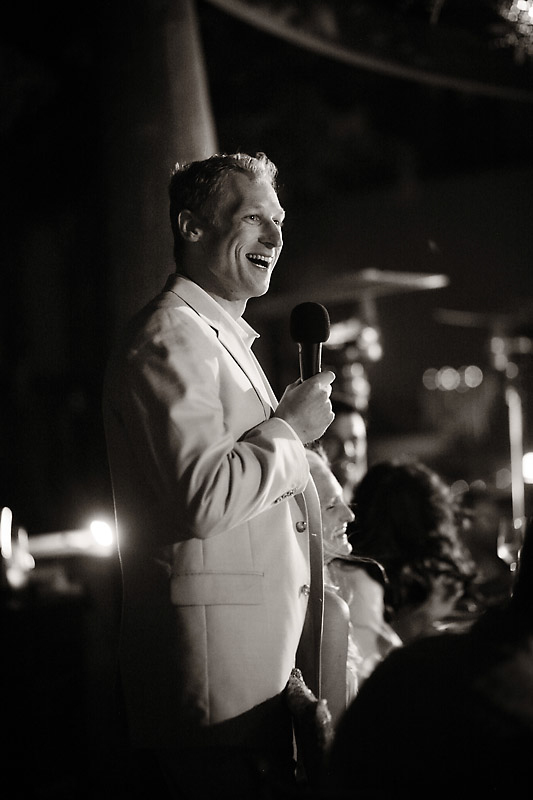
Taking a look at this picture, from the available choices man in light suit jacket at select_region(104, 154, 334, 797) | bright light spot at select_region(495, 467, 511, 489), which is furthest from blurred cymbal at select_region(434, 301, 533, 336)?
man in light suit jacket at select_region(104, 154, 334, 797)

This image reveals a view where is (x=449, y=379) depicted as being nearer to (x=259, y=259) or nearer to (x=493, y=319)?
(x=493, y=319)

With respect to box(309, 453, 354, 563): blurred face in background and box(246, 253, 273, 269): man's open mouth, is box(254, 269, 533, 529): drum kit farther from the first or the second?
box(246, 253, 273, 269): man's open mouth

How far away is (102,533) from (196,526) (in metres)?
1.86

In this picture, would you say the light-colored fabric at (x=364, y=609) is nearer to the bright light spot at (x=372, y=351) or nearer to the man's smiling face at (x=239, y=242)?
the man's smiling face at (x=239, y=242)

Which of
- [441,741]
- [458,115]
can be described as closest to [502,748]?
[441,741]

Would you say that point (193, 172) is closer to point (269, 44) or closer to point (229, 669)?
point (229, 669)

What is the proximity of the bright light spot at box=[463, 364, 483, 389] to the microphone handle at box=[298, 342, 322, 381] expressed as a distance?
28.8 ft

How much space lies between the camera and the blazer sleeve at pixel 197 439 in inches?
65.6

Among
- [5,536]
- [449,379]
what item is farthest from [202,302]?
[449,379]

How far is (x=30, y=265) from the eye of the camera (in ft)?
29.7

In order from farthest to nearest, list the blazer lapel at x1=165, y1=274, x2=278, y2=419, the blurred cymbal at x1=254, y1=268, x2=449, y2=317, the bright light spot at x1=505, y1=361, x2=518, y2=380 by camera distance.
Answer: the bright light spot at x1=505, y1=361, x2=518, y2=380
the blurred cymbal at x1=254, y1=268, x2=449, y2=317
the blazer lapel at x1=165, y1=274, x2=278, y2=419

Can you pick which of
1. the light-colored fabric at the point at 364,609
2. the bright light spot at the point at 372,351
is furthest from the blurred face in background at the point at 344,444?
the bright light spot at the point at 372,351

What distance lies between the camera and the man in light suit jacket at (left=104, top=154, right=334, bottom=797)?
1701 mm

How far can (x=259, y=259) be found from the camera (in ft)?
6.66
